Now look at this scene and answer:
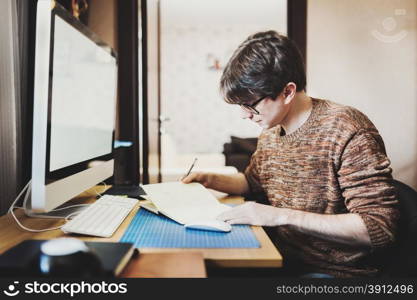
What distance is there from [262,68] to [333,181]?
0.38 m

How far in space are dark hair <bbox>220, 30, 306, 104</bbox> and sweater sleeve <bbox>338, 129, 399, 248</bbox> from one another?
0.86 feet

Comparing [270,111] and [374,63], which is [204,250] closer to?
[270,111]

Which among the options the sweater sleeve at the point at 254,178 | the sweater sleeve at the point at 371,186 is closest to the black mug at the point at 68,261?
the sweater sleeve at the point at 371,186

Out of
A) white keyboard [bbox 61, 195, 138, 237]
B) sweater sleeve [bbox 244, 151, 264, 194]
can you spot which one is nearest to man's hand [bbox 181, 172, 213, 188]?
sweater sleeve [bbox 244, 151, 264, 194]

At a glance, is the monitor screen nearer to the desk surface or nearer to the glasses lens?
Result: the desk surface

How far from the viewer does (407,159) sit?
2270mm

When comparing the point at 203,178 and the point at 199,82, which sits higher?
the point at 199,82

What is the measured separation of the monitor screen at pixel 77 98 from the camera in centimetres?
82

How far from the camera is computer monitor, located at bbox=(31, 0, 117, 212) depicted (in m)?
0.76

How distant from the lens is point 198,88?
6145 mm

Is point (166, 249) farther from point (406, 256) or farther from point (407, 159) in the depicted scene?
point (407, 159)

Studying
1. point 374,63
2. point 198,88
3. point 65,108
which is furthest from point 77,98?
point 198,88

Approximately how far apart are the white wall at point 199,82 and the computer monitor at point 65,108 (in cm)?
483

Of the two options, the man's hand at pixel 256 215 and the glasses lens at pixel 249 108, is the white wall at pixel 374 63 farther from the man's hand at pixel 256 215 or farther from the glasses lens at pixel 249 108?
the man's hand at pixel 256 215
